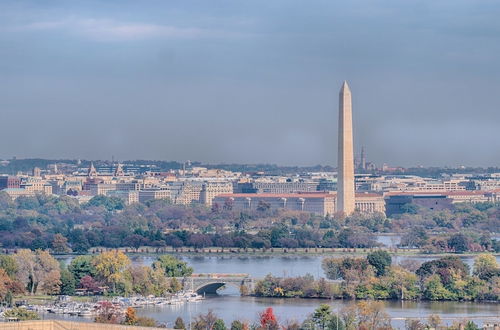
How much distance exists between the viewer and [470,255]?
168ft

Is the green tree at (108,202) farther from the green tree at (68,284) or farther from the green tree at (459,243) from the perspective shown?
the green tree at (68,284)

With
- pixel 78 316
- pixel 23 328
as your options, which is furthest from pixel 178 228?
pixel 23 328

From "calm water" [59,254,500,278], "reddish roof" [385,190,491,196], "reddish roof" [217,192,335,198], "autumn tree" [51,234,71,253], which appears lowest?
"calm water" [59,254,500,278]

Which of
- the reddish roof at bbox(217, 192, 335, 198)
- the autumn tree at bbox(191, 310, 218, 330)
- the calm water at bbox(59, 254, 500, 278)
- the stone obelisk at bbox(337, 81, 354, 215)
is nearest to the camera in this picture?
the autumn tree at bbox(191, 310, 218, 330)

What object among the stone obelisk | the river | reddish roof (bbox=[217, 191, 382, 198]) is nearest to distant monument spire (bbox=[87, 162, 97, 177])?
reddish roof (bbox=[217, 191, 382, 198])

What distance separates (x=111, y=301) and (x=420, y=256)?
58.4 feet

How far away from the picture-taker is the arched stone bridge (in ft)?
123

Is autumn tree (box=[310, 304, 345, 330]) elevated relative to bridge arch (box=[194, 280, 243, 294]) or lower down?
lower down

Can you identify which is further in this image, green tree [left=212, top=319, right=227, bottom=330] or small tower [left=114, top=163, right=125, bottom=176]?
small tower [left=114, top=163, right=125, bottom=176]

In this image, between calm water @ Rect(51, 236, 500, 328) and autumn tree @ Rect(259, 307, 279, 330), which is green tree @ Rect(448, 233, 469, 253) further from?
autumn tree @ Rect(259, 307, 279, 330)

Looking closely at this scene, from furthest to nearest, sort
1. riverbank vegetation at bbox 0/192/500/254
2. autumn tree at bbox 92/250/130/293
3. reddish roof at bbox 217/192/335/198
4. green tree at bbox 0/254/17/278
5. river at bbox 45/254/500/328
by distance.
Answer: reddish roof at bbox 217/192/335/198, riverbank vegetation at bbox 0/192/500/254, autumn tree at bbox 92/250/130/293, green tree at bbox 0/254/17/278, river at bbox 45/254/500/328

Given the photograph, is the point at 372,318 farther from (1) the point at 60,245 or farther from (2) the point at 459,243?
(1) the point at 60,245

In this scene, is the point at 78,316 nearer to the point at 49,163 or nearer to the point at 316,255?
the point at 316,255

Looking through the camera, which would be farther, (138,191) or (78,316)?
(138,191)
